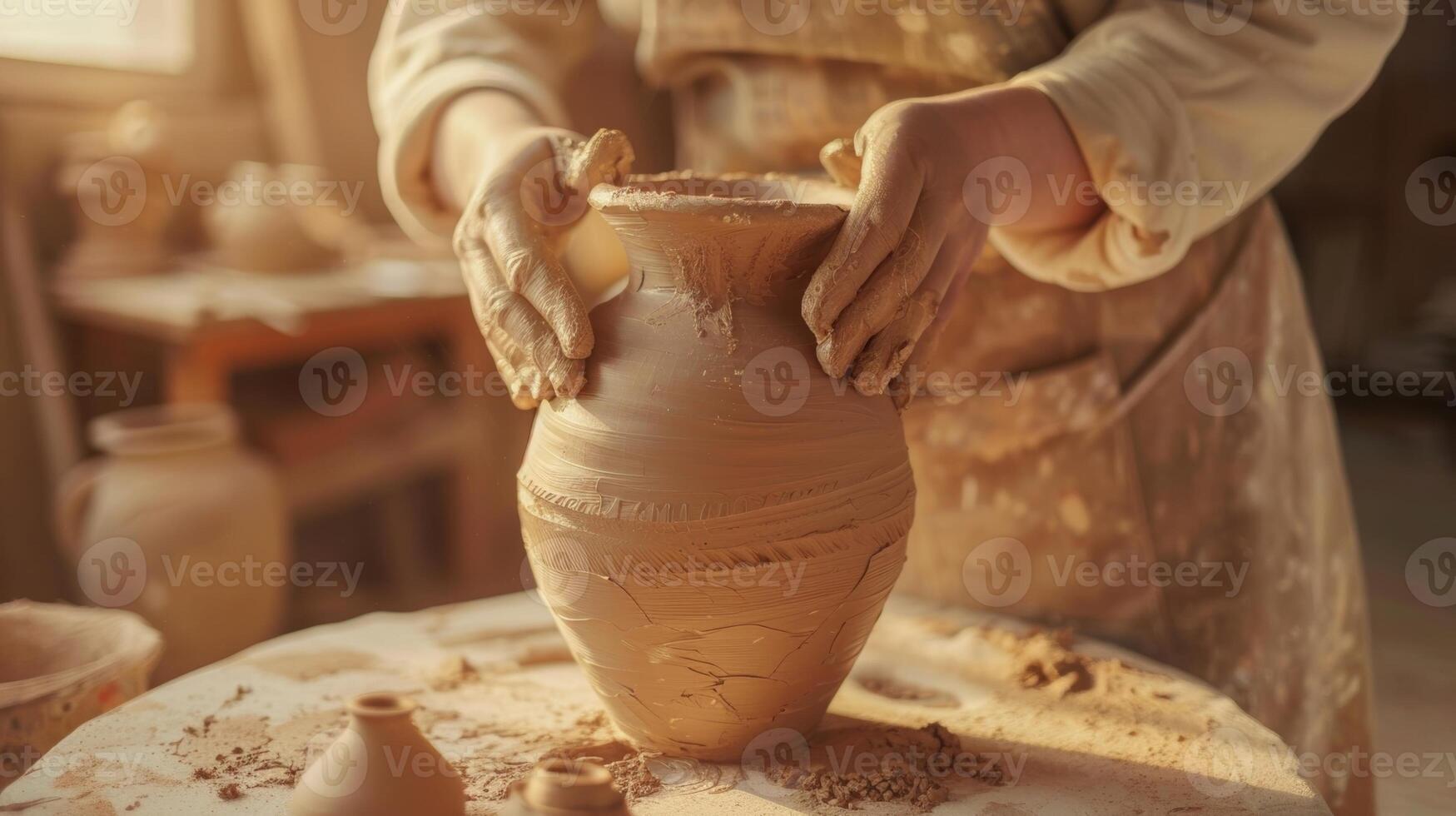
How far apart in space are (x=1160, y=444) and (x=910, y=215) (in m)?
0.73

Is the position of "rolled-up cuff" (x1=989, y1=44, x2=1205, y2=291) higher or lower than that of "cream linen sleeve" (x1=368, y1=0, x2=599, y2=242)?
lower

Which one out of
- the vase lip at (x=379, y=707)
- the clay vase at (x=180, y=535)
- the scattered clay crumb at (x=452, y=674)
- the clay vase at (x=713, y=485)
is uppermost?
the clay vase at (x=713, y=485)

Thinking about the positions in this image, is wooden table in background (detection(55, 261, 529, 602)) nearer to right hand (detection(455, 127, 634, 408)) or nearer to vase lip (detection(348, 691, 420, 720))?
right hand (detection(455, 127, 634, 408))

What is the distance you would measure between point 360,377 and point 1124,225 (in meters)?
3.50

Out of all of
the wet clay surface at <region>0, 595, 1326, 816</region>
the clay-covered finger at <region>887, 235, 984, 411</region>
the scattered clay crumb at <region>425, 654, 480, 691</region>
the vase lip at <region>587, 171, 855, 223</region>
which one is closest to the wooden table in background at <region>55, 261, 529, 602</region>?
the wet clay surface at <region>0, 595, 1326, 816</region>

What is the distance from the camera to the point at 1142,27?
1.53 metres

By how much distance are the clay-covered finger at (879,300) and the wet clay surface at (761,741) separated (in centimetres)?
47

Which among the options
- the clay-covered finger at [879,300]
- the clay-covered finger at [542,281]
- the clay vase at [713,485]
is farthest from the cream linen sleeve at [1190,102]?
the clay-covered finger at [542,281]

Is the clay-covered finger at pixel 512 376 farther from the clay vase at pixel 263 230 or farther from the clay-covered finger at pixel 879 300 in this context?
the clay vase at pixel 263 230

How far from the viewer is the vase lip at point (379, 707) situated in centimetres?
118

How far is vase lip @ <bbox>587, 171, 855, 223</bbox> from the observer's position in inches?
49.3

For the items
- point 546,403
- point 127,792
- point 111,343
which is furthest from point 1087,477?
point 111,343

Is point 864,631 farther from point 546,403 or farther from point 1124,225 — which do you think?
point 1124,225

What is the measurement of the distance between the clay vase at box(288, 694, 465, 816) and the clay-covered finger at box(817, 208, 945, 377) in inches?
23.0
